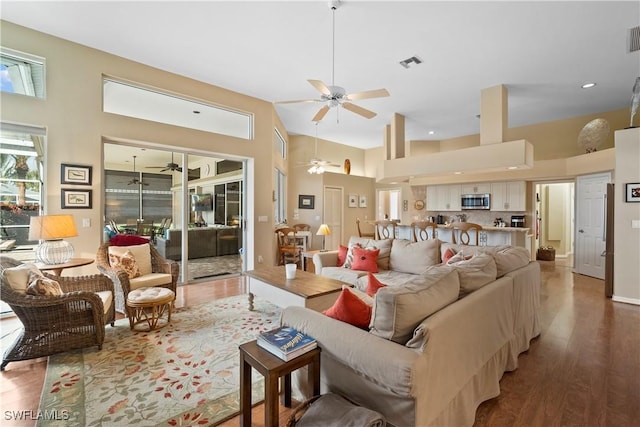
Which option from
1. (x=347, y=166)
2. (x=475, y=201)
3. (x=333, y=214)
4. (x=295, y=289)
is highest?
(x=347, y=166)

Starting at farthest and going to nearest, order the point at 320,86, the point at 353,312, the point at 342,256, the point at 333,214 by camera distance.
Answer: the point at 333,214 → the point at 342,256 → the point at 320,86 → the point at 353,312

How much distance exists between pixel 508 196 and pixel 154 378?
316 inches

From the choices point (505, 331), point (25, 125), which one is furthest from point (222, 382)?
point (25, 125)

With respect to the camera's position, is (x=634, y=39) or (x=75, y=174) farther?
(x=75, y=174)

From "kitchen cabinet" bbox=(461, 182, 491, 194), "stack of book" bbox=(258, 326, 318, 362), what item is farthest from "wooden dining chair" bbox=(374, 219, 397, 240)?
"stack of book" bbox=(258, 326, 318, 362)

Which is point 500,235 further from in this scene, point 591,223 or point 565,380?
point 565,380

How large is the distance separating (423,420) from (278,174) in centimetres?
679

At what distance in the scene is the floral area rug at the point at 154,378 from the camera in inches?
73.4

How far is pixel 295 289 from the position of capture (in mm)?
2934

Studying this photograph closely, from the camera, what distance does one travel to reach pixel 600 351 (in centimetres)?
269

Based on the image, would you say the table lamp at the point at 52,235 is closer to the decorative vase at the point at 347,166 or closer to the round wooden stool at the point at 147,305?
the round wooden stool at the point at 147,305

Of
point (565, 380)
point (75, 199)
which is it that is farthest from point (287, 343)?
point (75, 199)

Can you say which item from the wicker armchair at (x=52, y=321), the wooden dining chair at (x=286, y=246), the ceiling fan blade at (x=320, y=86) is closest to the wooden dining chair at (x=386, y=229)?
the wooden dining chair at (x=286, y=246)
